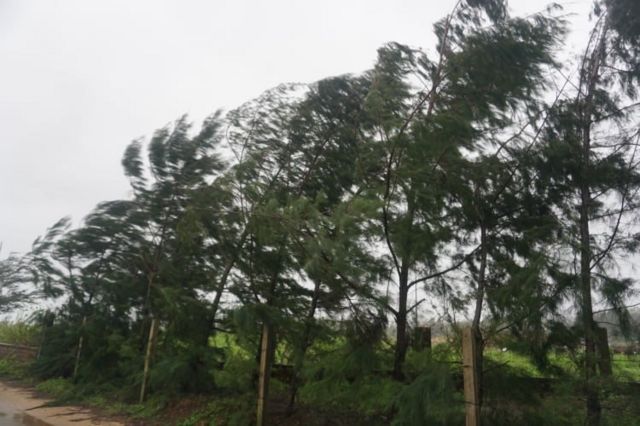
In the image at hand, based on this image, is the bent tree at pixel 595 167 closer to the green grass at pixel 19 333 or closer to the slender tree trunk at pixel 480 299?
the slender tree trunk at pixel 480 299

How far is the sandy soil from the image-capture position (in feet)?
28.0

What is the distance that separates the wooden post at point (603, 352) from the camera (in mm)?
4930

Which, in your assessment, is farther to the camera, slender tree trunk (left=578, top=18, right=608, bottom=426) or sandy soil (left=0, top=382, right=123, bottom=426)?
sandy soil (left=0, top=382, right=123, bottom=426)

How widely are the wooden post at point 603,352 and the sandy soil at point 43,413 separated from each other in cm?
717

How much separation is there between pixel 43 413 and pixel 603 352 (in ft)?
30.9

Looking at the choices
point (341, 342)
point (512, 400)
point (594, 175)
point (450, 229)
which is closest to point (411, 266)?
point (450, 229)

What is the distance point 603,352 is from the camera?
504 cm

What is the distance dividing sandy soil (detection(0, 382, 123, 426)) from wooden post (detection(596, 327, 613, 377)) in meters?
7.17

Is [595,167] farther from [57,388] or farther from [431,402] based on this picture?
[57,388]

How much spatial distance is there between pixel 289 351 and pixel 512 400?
10.2 ft

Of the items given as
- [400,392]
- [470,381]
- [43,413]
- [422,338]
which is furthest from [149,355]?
[470,381]

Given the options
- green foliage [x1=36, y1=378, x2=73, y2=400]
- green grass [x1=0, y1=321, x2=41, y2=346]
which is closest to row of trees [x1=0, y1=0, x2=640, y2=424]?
green foliage [x1=36, y1=378, x2=73, y2=400]

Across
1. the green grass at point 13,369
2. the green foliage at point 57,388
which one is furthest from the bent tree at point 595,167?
the green grass at point 13,369

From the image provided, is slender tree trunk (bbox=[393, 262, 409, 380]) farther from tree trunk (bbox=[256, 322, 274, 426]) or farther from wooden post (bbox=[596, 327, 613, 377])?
wooden post (bbox=[596, 327, 613, 377])
